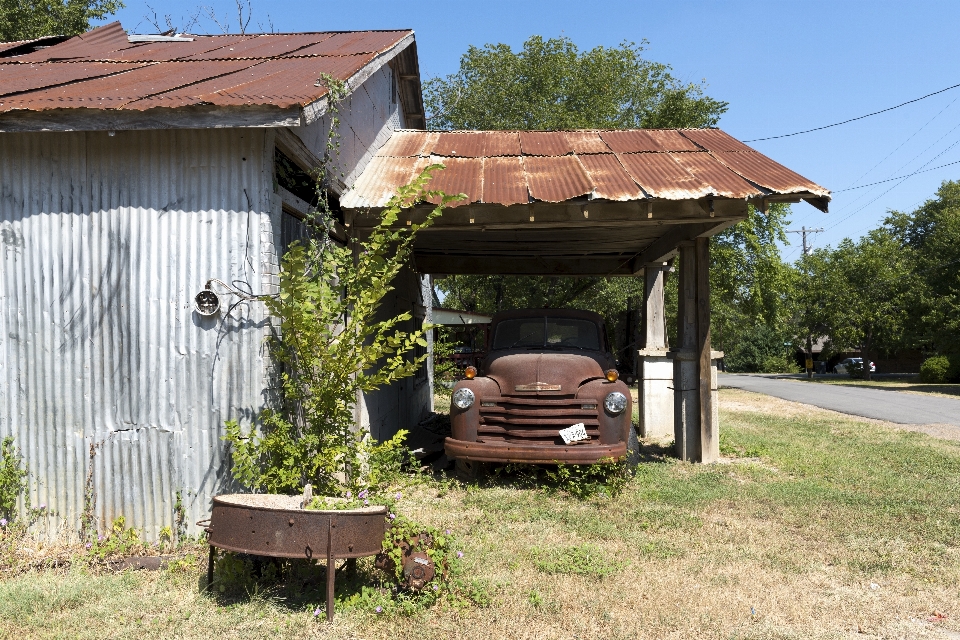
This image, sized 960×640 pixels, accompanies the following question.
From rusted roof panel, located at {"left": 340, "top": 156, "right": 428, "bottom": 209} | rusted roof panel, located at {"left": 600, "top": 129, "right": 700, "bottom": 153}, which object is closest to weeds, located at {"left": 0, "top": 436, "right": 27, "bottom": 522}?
rusted roof panel, located at {"left": 340, "top": 156, "right": 428, "bottom": 209}

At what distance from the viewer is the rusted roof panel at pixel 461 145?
28.8 ft

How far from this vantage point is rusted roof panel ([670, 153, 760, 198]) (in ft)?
22.4

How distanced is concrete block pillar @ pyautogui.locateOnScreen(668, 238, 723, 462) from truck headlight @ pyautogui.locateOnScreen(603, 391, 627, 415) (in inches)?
72.2

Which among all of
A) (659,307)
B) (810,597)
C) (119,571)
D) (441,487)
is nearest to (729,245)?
(659,307)

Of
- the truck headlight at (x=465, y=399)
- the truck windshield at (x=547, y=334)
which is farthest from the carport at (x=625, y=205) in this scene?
the truck headlight at (x=465, y=399)

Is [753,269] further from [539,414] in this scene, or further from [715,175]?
[539,414]

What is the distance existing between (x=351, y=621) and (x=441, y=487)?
3.34 metres

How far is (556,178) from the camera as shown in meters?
7.55

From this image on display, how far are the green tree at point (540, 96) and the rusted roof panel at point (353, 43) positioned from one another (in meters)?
16.0

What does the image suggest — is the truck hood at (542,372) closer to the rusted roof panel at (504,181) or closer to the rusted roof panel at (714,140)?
the rusted roof panel at (504,181)

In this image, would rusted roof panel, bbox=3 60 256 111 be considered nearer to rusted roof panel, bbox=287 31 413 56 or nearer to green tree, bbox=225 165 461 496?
rusted roof panel, bbox=287 31 413 56

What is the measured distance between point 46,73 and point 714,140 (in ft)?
24.3

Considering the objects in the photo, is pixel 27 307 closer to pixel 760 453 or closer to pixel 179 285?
pixel 179 285

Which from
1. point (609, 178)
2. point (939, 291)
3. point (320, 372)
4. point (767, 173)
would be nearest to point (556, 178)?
point (609, 178)
